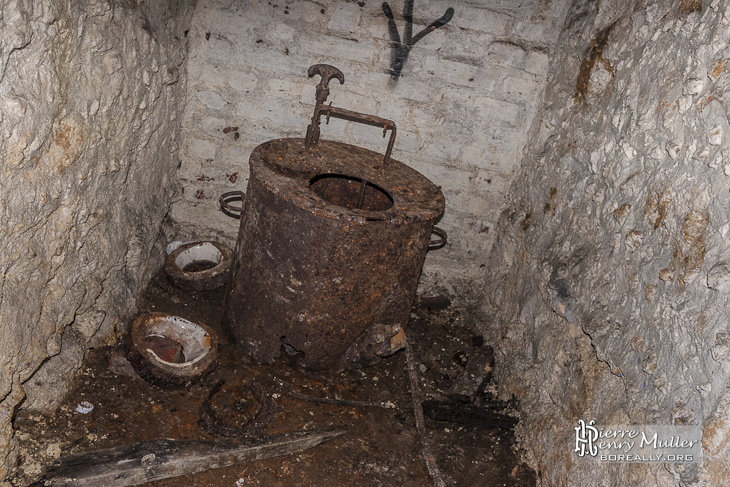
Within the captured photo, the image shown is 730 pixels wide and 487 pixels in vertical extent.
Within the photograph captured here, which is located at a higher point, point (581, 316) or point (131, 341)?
point (581, 316)

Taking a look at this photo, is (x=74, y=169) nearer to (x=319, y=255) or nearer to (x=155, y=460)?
(x=319, y=255)

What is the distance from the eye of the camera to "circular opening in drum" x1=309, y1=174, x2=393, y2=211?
115 inches

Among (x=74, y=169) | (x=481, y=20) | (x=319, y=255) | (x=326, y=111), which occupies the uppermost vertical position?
(x=481, y=20)

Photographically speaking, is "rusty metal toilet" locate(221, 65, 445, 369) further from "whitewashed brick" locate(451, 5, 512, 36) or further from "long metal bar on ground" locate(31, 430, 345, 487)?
"whitewashed brick" locate(451, 5, 512, 36)

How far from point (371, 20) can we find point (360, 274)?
1335 mm

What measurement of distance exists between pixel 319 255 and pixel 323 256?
0.05 ft

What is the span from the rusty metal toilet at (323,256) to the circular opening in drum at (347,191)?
20 cm

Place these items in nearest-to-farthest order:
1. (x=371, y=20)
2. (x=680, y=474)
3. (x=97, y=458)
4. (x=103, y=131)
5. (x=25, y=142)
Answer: (x=680, y=474) → (x=25, y=142) → (x=97, y=458) → (x=103, y=131) → (x=371, y=20)

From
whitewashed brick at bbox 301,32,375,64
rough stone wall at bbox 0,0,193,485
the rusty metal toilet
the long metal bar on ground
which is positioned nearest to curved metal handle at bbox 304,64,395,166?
the rusty metal toilet

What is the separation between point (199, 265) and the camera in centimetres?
325

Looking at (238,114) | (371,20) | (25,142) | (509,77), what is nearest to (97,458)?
(25,142)

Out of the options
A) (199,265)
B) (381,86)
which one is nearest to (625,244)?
(381,86)

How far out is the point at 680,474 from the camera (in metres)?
1.59

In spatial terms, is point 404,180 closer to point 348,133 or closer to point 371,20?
point 348,133
